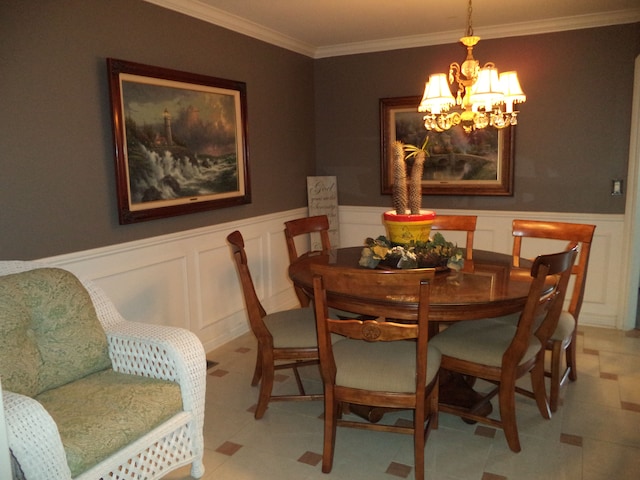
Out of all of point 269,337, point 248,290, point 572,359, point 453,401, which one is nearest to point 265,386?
point 269,337

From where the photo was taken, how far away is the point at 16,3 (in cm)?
242

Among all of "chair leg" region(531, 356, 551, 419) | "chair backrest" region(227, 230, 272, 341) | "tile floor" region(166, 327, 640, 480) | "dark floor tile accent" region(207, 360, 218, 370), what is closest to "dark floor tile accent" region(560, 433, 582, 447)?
"tile floor" region(166, 327, 640, 480)

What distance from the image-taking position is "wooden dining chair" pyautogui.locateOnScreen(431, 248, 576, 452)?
223 cm

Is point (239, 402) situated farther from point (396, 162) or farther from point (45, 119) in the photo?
point (45, 119)

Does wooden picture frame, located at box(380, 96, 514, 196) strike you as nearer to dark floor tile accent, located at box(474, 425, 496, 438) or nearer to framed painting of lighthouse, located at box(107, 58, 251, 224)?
framed painting of lighthouse, located at box(107, 58, 251, 224)

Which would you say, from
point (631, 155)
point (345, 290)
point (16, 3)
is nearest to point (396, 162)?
point (345, 290)

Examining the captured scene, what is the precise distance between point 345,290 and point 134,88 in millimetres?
1905

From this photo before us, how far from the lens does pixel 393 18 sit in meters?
3.91

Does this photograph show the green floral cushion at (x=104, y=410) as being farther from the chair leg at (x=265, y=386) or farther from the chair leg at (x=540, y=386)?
the chair leg at (x=540, y=386)

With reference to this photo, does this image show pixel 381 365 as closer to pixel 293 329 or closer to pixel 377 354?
pixel 377 354

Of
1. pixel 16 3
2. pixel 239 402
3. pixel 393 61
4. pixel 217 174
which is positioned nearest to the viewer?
pixel 16 3

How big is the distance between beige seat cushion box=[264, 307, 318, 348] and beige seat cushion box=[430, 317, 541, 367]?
641 millimetres

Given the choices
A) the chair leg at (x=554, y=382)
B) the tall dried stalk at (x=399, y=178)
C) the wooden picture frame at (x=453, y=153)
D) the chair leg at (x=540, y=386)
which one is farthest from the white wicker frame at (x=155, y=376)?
the wooden picture frame at (x=453, y=153)

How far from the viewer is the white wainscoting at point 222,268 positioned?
10.2ft
